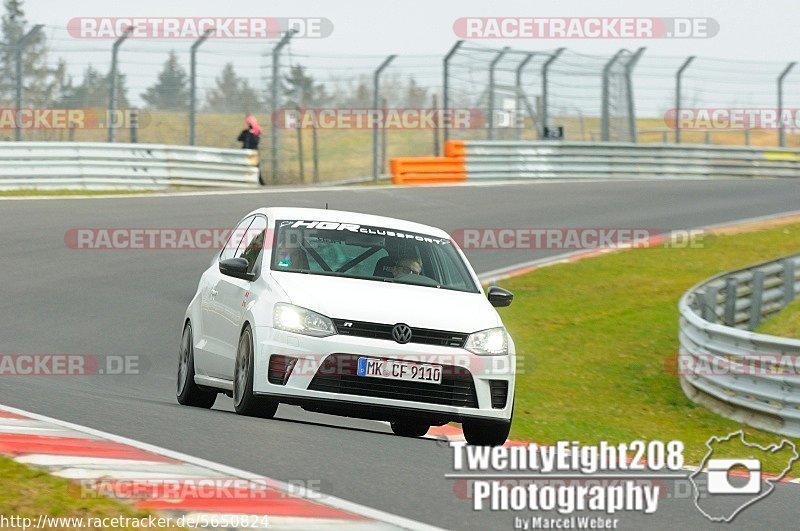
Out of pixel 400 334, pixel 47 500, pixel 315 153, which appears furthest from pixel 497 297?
pixel 315 153

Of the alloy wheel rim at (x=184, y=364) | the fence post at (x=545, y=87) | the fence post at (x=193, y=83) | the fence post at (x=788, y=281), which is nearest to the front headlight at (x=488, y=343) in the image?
the alloy wheel rim at (x=184, y=364)

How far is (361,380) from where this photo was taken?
848cm

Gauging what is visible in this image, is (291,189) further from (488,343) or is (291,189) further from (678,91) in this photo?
(488,343)

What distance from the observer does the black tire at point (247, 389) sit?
341 inches

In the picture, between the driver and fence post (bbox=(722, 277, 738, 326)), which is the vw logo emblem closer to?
the driver

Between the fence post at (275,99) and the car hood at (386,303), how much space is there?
18657 mm

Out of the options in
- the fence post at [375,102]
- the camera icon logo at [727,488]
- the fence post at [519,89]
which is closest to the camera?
the camera icon logo at [727,488]

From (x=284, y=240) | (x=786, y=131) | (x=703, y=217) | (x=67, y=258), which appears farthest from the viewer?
(x=786, y=131)

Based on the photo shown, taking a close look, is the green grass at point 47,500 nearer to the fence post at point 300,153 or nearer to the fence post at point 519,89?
the fence post at point 300,153

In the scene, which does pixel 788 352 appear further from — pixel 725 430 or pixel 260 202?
pixel 260 202

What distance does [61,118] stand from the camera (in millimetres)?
25844

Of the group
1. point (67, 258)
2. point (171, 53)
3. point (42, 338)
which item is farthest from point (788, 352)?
point (171, 53)

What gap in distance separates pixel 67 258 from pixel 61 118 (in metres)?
8.02

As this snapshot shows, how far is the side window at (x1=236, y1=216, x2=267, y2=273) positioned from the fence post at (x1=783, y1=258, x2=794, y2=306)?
9392mm
